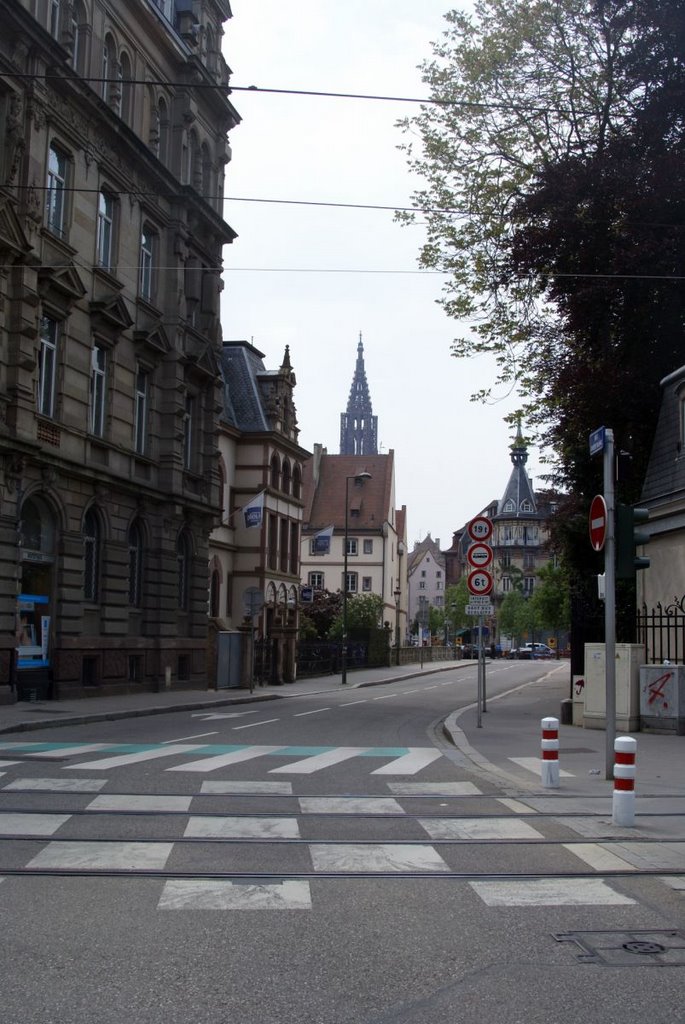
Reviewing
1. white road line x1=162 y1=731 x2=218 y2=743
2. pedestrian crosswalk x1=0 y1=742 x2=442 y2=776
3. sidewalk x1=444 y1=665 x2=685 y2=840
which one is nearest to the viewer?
sidewalk x1=444 y1=665 x2=685 y2=840

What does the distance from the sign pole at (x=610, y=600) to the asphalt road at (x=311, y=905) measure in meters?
1.27

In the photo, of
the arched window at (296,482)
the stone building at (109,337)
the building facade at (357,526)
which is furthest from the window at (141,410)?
the building facade at (357,526)

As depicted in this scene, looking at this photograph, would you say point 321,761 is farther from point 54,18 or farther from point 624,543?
point 54,18

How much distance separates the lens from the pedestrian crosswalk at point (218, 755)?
555 inches

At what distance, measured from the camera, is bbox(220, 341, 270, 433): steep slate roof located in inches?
2216

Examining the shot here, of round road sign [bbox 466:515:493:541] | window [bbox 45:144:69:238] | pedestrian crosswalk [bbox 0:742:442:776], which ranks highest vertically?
window [bbox 45:144:69:238]

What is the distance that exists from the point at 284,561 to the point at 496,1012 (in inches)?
2115

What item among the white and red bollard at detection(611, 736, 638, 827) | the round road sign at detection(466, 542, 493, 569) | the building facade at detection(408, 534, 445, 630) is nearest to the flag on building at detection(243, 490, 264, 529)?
the round road sign at detection(466, 542, 493, 569)

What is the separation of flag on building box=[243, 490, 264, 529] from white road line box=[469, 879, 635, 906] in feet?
114

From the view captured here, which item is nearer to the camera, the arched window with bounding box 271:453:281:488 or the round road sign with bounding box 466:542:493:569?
the round road sign with bounding box 466:542:493:569

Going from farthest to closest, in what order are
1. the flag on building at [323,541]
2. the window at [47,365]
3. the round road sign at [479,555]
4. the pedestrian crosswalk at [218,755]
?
the flag on building at [323,541] < the window at [47,365] < the round road sign at [479,555] < the pedestrian crosswalk at [218,755]

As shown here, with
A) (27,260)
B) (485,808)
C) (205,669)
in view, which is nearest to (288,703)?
(205,669)

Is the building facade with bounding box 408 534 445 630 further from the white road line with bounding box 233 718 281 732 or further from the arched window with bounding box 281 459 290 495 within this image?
the white road line with bounding box 233 718 281 732

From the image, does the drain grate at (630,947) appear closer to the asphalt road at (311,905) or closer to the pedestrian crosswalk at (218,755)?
the asphalt road at (311,905)
